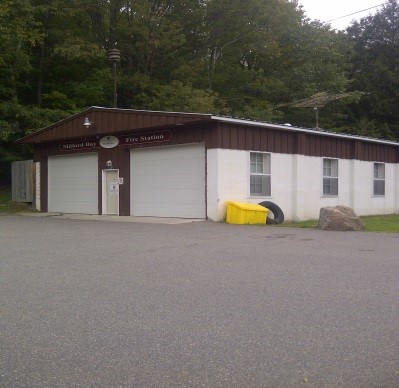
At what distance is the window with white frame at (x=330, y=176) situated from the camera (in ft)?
83.0

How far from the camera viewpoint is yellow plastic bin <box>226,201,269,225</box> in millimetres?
19234

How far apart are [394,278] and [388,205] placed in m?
21.8

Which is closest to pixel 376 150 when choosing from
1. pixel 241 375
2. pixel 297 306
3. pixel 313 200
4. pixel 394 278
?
pixel 313 200

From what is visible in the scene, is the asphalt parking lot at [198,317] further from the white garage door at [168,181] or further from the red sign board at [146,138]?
the red sign board at [146,138]

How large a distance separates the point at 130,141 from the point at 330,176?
30.2 feet

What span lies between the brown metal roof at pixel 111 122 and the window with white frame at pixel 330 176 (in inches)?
318

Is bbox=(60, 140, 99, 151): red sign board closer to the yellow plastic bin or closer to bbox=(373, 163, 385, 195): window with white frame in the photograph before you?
the yellow plastic bin

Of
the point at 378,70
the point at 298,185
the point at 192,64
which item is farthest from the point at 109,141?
the point at 378,70

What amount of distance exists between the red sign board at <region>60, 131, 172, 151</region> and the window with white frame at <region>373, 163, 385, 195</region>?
1235 centimetres

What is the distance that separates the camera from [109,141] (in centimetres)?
2402

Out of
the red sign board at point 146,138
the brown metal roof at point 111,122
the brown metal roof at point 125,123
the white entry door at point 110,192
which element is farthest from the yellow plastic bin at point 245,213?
the white entry door at point 110,192

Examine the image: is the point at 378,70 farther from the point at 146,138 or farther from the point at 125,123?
the point at 125,123

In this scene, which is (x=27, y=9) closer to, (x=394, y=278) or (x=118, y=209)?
(x=118, y=209)

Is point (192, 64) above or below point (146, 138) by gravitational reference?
above
